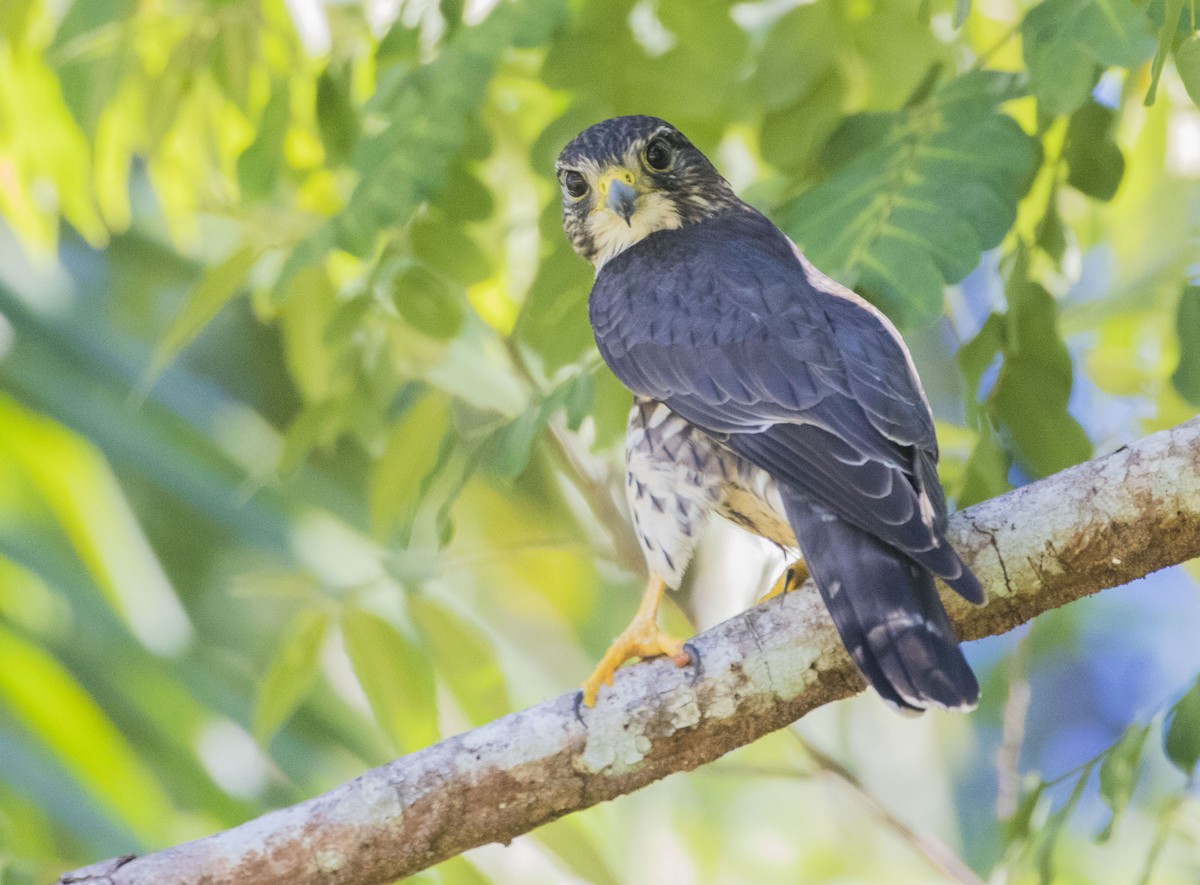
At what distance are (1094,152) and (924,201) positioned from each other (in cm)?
43

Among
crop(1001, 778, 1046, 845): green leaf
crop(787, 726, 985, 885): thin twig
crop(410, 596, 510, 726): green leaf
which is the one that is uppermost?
crop(410, 596, 510, 726): green leaf

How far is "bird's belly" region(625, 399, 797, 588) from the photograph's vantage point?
2.50m

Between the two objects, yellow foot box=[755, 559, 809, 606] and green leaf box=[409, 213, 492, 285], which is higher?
green leaf box=[409, 213, 492, 285]

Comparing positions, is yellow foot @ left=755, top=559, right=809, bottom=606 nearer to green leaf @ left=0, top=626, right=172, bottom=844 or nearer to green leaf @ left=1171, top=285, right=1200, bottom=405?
green leaf @ left=1171, top=285, right=1200, bottom=405

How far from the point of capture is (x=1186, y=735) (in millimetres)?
2070

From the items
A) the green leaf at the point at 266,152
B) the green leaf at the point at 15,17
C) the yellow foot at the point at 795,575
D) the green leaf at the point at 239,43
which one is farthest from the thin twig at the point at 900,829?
the green leaf at the point at 15,17

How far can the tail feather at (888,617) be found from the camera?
6.26 ft

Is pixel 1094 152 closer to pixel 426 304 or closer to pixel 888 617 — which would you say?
pixel 888 617

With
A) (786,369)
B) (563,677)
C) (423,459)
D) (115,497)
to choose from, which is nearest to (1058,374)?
(786,369)

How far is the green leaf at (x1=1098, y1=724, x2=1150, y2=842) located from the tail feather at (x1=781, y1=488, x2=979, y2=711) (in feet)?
1.27

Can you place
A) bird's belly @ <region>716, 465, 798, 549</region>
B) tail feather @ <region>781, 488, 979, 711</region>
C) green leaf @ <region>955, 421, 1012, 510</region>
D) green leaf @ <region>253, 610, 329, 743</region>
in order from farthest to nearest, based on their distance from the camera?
1. green leaf @ <region>253, 610, 329, 743</region>
2. bird's belly @ <region>716, 465, 798, 549</region>
3. green leaf @ <region>955, 421, 1012, 510</region>
4. tail feather @ <region>781, 488, 979, 711</region>

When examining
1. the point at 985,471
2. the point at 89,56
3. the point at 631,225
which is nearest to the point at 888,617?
the point at 985,471

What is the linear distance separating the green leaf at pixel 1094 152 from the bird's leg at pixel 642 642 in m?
1.06

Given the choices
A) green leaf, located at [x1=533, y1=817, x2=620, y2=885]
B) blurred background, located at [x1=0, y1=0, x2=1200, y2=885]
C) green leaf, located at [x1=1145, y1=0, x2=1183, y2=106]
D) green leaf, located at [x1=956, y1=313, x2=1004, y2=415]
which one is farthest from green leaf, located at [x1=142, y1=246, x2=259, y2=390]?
green leaf, located at [x1=1145, y1=0, x2=1183, y2=106]
